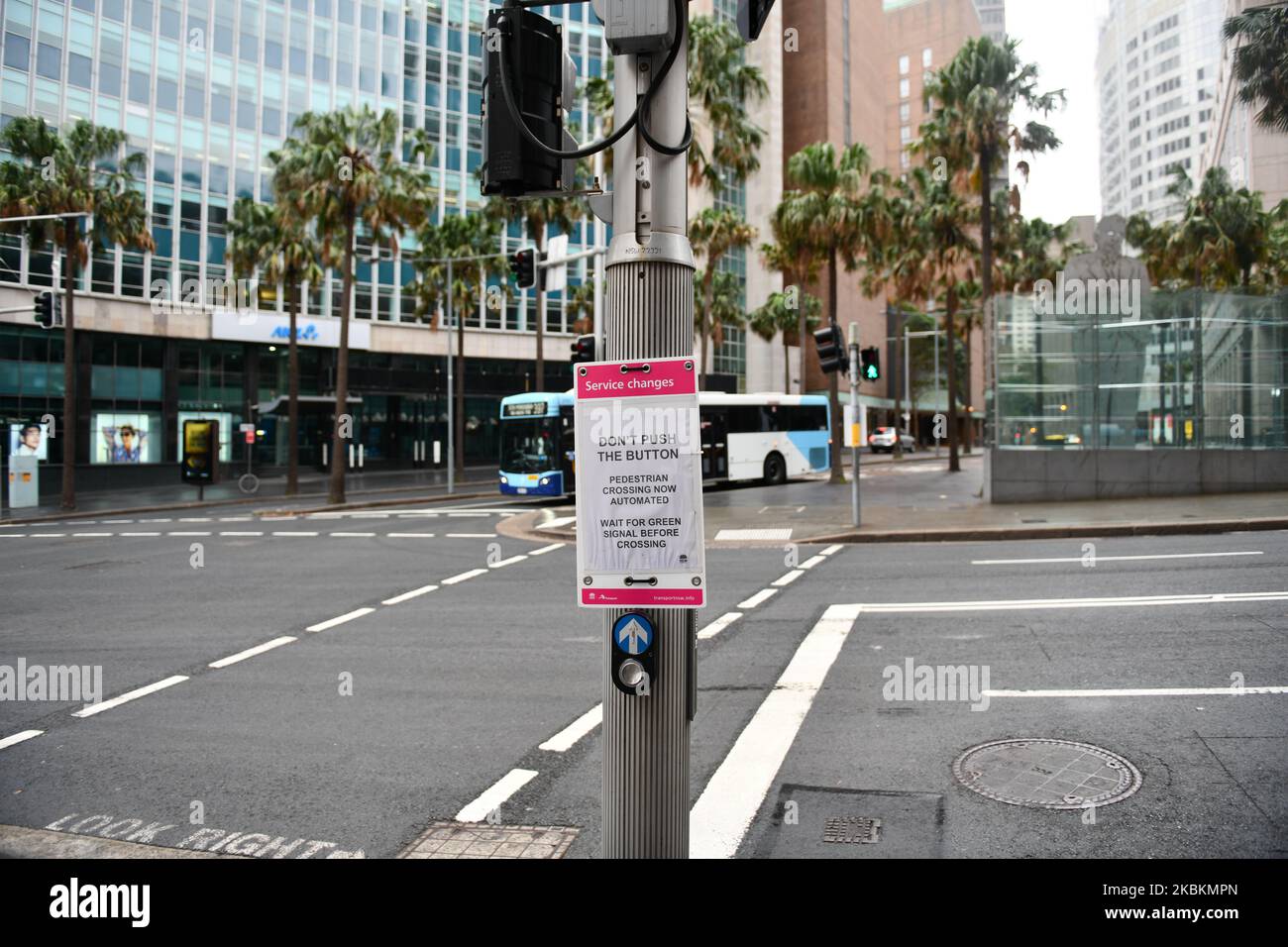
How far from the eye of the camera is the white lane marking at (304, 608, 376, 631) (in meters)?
9.64

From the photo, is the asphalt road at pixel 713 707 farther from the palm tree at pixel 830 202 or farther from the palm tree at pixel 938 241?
the palm tree at pixel 938 241

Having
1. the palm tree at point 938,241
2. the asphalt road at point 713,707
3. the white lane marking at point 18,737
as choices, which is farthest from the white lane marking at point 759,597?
the palm tree at point 938,241

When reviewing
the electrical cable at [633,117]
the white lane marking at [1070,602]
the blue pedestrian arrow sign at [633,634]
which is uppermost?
the electrical cable at [633,117]

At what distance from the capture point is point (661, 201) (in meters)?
2.82

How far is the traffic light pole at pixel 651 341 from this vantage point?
2.75 meters

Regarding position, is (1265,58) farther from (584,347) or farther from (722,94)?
(584,347)

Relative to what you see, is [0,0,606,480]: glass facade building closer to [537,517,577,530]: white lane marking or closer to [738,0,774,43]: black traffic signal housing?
[537,517,577,530]: white lane marking

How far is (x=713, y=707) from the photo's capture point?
20.7 feet

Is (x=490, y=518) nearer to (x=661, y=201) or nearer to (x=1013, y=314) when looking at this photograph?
(x=1013, y=314)

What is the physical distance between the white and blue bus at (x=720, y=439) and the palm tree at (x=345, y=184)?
5693 mm

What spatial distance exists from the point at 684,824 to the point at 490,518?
20.5 m

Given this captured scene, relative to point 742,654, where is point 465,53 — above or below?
above

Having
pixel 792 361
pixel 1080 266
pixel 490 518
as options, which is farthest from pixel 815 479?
pixel 792 361

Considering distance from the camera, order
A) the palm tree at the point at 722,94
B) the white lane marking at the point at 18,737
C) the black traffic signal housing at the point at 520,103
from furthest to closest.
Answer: the palm tree at the point at 722,94 < the white lane marking at the point at 18,737 < the black traffic signal housing at the point at 520,103
